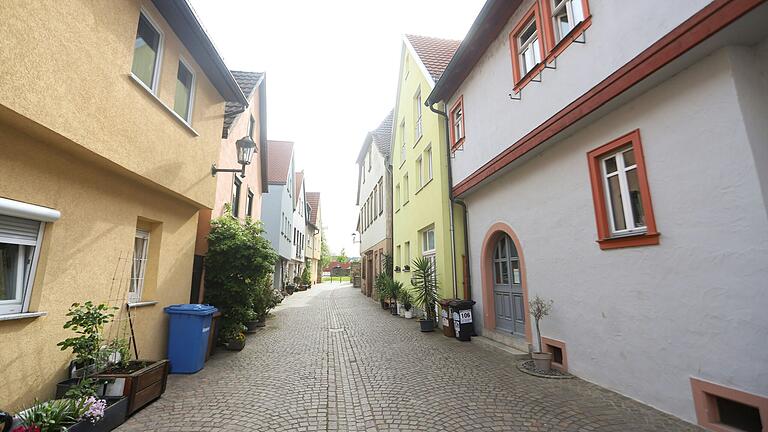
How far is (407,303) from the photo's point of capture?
1338 cm

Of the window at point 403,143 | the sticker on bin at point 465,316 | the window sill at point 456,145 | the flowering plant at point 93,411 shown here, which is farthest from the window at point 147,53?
the window at point 403,143

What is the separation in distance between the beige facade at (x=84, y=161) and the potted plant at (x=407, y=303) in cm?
841

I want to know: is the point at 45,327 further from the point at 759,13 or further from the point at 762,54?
the point at 762,54

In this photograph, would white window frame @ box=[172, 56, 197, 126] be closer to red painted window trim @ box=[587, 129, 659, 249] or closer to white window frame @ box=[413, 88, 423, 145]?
red painted window trim @ box=[587, 129, 659, 249]

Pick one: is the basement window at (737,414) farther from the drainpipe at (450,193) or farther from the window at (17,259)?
the window at (17,259)

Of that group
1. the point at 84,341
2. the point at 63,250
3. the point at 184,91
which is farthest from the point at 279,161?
the point at 84,341

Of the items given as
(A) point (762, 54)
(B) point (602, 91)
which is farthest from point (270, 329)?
(A) point (762, 54)

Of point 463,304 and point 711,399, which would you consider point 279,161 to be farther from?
point 711,399

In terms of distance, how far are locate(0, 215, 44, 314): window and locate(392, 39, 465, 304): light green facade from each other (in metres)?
8.52

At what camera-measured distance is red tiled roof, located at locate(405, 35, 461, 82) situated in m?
12.4

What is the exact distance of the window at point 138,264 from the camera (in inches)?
233

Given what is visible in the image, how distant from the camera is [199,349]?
6.19 metres

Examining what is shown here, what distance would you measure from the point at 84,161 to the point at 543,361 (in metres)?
7.19

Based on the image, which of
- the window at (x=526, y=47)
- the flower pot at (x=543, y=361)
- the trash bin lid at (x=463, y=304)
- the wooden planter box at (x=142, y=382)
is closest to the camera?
the wooden planter box at (x=142, y=382)
